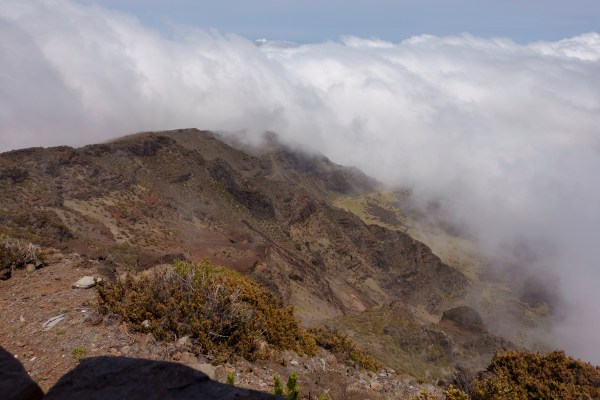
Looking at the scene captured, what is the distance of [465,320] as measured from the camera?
5050cm

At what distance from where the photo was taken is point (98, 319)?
8930 millimetres

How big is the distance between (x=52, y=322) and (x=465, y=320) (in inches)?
1978

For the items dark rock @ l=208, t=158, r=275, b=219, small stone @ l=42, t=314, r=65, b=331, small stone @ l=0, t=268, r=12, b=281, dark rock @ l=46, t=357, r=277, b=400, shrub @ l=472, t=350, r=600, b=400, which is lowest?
shrub @ l=472, t=350, r=600, b=400

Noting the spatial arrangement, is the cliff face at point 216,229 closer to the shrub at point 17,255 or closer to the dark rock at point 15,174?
the dark rock at point 15,174

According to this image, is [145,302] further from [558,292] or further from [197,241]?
[558,292]

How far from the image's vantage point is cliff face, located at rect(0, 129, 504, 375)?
111 ft

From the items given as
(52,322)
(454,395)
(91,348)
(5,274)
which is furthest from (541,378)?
(5,274)

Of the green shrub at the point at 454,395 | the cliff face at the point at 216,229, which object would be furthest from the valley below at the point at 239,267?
the green shrub at the point at 454,395

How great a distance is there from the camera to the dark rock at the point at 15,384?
376 centimetres

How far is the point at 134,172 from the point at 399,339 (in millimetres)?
43935

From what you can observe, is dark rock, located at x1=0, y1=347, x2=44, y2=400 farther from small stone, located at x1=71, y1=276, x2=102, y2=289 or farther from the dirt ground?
small stone, located at x1=71, y1=276, x2=102, y2=289

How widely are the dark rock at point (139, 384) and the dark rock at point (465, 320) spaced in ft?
163

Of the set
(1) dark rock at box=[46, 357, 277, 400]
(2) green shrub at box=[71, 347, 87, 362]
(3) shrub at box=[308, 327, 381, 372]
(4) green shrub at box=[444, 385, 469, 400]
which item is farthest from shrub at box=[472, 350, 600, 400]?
(2) green shrub at box=[71, 347, 87, 362]

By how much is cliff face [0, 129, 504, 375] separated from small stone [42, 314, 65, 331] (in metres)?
9.52
